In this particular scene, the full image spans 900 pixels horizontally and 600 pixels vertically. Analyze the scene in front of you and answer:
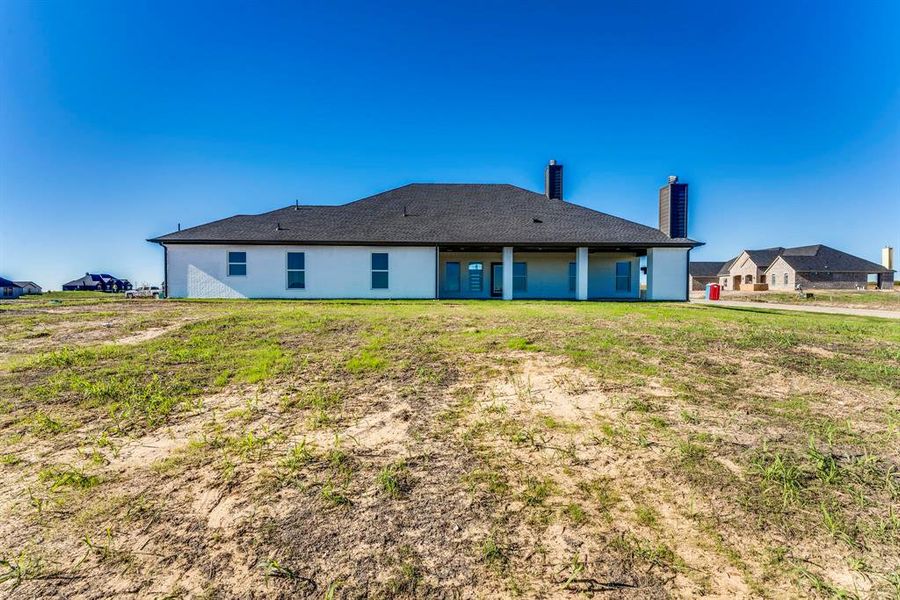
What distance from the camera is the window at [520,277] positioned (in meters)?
20.9

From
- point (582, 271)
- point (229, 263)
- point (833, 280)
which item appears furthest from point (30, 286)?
point (833, 280)

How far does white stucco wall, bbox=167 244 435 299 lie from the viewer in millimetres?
17750

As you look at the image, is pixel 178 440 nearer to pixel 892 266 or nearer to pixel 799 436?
pixel 799 436

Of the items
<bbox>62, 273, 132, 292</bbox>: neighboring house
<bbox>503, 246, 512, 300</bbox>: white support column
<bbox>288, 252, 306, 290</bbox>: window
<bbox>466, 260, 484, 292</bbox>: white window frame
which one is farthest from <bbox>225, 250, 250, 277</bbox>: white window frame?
<bbox>62, 273, 132, 292</bbox>: neighboring house

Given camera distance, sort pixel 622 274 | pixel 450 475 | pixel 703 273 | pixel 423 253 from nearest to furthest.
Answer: pixel 450 475, pixel 423 253, pixel 622 274, pixel 703 273

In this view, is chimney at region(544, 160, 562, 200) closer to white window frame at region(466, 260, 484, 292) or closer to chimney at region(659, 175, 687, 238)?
chimney at region(659, 175, 687, 238)

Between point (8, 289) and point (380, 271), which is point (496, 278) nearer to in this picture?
point (380, 271)

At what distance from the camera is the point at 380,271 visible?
18.4 m

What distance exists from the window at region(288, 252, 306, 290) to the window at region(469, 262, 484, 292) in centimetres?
804

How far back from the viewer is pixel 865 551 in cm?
254

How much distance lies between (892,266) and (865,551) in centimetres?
7891

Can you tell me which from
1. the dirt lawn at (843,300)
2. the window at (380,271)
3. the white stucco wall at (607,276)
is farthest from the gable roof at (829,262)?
the window at (380,271)

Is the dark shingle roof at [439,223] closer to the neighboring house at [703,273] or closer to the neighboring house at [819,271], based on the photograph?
the neighboring house at [819,271]

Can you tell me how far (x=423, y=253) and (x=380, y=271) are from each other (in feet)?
6.88
